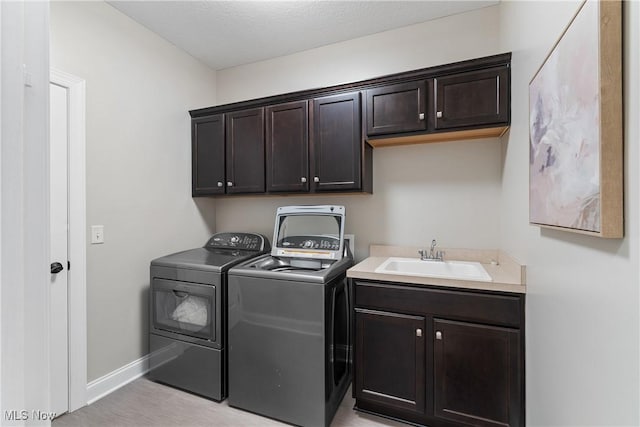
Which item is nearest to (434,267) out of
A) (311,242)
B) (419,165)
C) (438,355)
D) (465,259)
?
(465,259)

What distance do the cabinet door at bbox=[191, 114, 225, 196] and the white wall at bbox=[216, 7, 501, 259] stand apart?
23.0 inches

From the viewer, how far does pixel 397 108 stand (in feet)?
7.01

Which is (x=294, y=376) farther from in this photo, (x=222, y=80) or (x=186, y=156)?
(x=222, y=80)

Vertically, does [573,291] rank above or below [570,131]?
below

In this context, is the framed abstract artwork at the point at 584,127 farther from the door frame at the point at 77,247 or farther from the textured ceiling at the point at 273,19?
the door frame at the point at 77,247

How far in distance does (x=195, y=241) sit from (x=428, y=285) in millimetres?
2184

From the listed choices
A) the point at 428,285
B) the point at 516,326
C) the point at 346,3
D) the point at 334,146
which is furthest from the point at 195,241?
the point at 516,326

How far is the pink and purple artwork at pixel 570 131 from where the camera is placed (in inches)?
32.9

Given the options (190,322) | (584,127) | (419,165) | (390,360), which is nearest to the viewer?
(584,127)

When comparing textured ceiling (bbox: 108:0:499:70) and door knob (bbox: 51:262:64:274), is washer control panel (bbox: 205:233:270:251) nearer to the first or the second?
door knob (bbox: 51:262:64:274)

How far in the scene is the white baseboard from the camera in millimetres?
2061

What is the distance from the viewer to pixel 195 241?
9.55 feet

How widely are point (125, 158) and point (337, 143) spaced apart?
1619 mm

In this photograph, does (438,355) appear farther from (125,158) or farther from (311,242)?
(125,158)
